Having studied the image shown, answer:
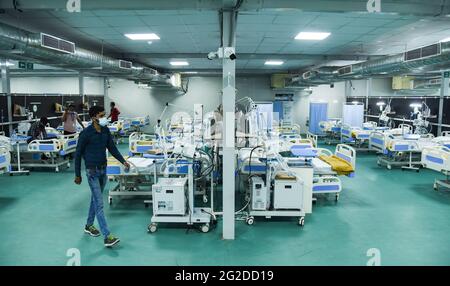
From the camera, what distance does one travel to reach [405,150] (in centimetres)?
880

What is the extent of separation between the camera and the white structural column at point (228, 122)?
14.9ft

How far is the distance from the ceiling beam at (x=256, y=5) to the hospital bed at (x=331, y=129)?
373 inches

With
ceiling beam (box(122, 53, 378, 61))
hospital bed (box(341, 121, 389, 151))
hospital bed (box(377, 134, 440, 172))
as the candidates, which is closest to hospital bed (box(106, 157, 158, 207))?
ceiling beam (box(122, 53, 378, 61))

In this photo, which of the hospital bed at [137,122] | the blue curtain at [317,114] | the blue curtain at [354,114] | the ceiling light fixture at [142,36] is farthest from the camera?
the blue curtain at [317,114]

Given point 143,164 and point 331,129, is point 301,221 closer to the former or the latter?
point 143,164

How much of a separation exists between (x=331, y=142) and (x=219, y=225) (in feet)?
35.8

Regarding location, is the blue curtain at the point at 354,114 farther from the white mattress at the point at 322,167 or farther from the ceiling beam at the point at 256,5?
the ceiling beam at the point at 256,5

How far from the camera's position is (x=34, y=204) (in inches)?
242

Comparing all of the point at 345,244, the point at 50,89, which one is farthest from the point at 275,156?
the point at 50,89

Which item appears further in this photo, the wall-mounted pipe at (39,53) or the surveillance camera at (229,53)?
the wall-mounted pipe at (39,53)

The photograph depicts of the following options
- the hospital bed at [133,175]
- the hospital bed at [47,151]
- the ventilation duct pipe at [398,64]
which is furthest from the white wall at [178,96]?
the hospital bed at [133,175]
